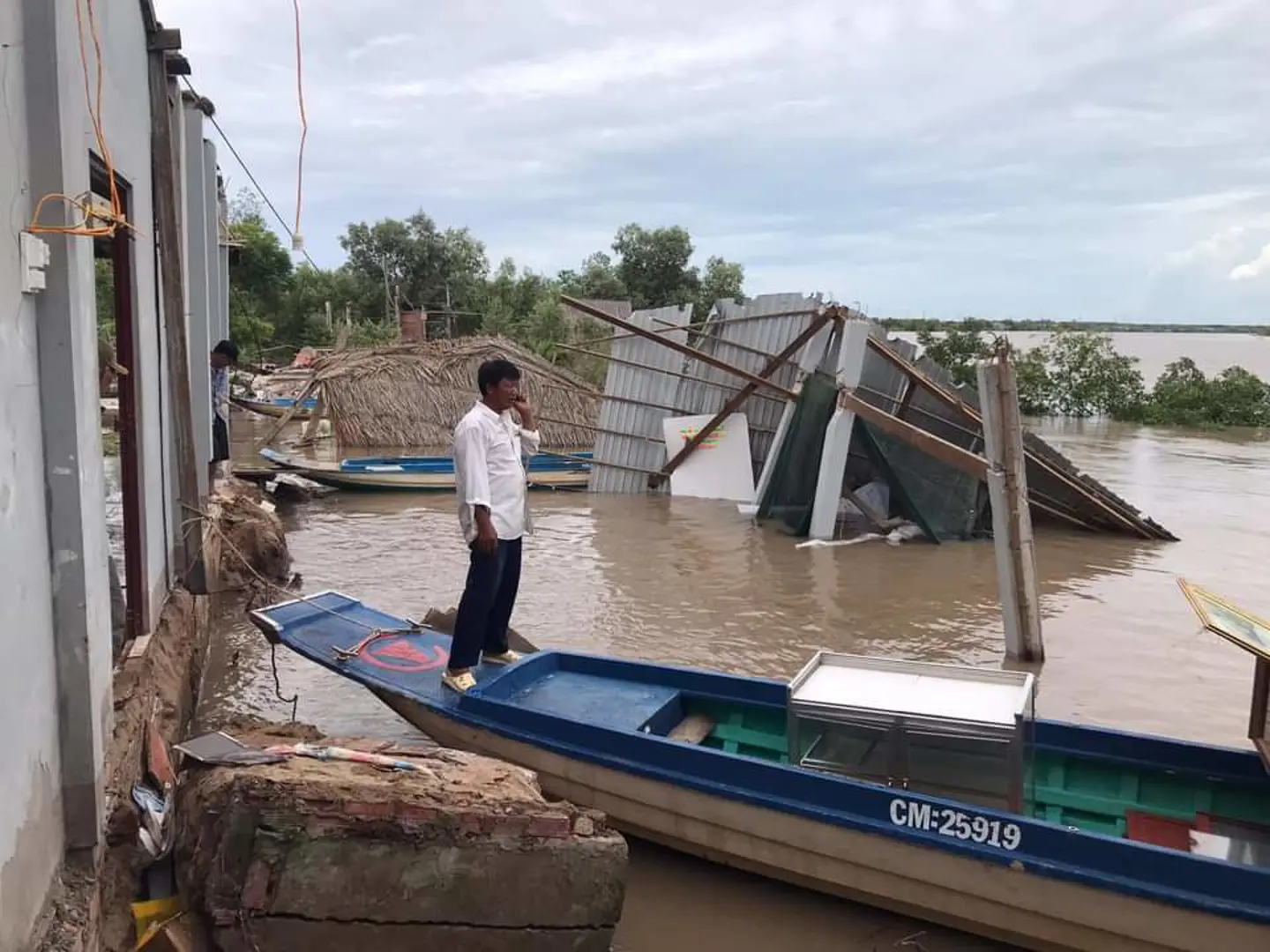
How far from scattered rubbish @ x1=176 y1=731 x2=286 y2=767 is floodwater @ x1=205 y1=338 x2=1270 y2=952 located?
165 centimetres

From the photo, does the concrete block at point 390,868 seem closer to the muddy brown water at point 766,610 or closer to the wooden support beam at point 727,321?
the muddy brown water at point 766,610

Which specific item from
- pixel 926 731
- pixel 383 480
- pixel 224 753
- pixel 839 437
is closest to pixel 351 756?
pixel 224 753

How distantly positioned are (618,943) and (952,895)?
1359 millimetres

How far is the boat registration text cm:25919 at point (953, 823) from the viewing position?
3742mm

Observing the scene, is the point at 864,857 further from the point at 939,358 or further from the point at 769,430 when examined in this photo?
the point at 939,358

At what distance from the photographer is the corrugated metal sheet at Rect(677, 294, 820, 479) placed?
13875 millimetres

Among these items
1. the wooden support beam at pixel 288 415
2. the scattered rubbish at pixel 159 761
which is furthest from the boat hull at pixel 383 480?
the scattered rubbish at pixel 159 761

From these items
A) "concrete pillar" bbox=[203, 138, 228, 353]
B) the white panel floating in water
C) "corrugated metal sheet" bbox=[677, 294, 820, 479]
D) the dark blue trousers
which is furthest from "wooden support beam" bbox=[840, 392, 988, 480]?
"concrete pillar" bbox=[203, 138, 228, 353]

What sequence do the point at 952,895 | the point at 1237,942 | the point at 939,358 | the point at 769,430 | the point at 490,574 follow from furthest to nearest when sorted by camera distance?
the point at 939,358 → the point at 769,430 → the point at 490,574 → the point at 952,895 → the point at 1237,942

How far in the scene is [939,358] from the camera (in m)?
25.2

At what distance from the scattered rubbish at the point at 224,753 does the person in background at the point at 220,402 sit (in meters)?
5.87

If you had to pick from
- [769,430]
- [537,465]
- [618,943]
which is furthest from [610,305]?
[618,943]

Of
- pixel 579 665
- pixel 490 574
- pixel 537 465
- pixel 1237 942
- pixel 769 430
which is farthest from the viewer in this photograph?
pixel 537 465

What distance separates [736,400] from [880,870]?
10.4m
